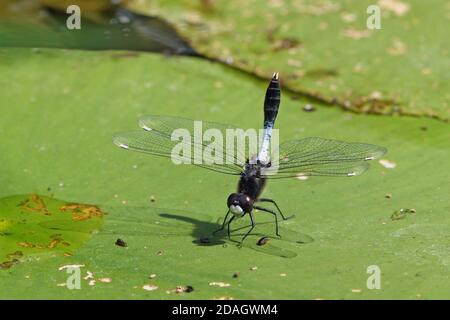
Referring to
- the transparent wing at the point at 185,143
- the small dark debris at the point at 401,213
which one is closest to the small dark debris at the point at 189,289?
the transparent wing at the point at 185,143

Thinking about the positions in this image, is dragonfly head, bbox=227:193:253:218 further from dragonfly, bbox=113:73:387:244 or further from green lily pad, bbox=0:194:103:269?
green lily pad, bbox=0:194:103:269

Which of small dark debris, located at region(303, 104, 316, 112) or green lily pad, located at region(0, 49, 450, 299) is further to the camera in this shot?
small dark debris, located at region(303, 104, 316, 112)

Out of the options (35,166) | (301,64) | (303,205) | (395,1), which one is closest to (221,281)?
(303,205)

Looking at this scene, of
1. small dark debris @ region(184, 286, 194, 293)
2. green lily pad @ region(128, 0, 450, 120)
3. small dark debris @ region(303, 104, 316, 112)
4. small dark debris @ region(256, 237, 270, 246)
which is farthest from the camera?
green lily pad @ region(128, 0, 450, 120)

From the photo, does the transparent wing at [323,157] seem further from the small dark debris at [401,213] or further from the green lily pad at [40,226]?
the green lily pad at [40,226]

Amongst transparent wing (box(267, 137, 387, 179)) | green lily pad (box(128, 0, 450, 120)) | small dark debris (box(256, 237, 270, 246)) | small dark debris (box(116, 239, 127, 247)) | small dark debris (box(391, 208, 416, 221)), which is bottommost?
small dark debris (box(116, 239, 127, 247))

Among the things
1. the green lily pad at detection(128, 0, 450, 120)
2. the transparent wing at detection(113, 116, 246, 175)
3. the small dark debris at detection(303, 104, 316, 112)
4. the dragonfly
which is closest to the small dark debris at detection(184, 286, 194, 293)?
the dragonfly
